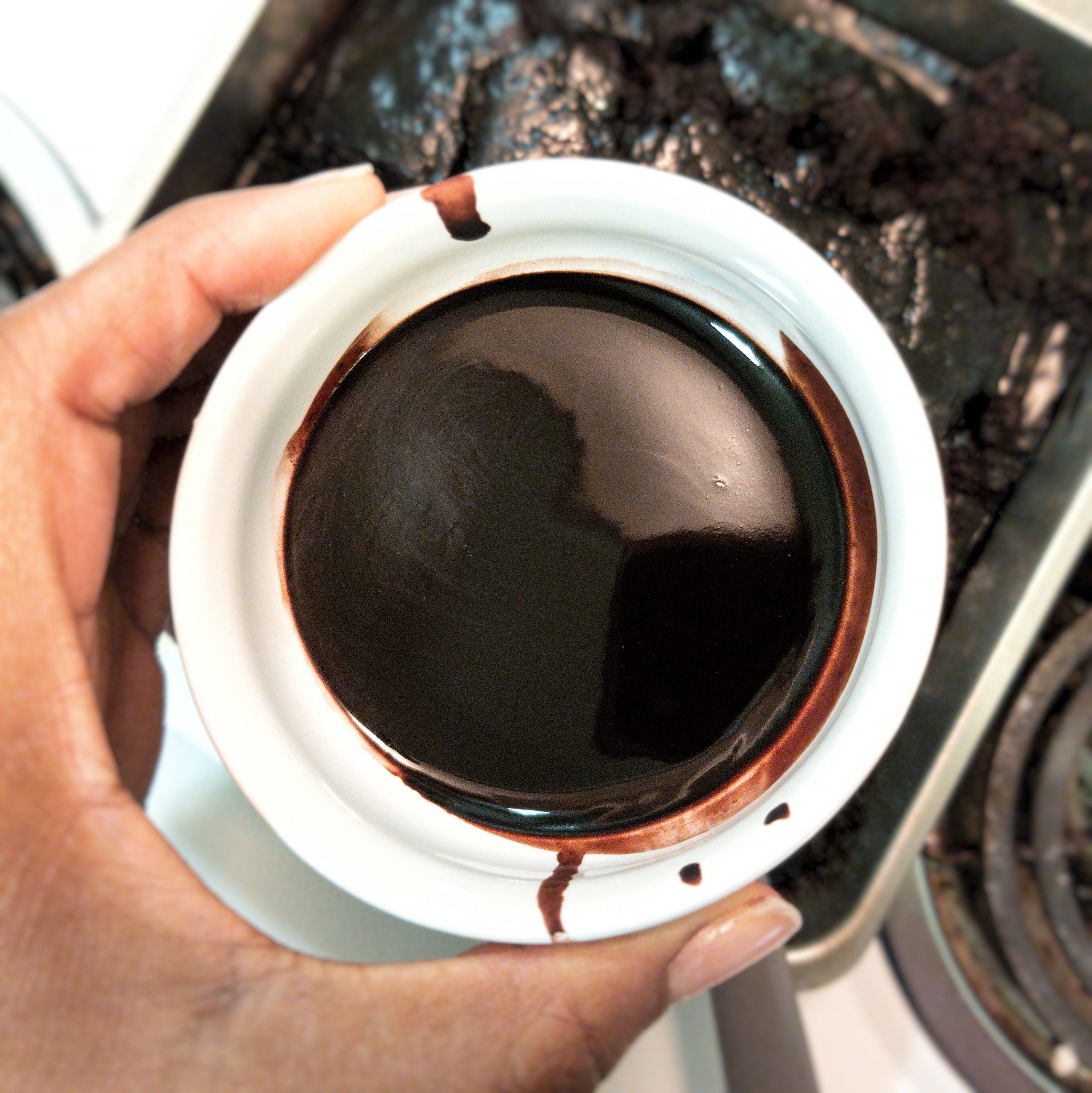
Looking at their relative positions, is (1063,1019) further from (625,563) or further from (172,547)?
(172,547)

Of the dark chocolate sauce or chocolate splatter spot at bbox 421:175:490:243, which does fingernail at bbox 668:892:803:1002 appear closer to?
the dark chocolate sauce

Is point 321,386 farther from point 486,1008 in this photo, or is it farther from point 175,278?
point 486,1008

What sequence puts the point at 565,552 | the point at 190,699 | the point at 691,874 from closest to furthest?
1. the point at 691,874
2. the point at 565,552
3. the point at 190,699

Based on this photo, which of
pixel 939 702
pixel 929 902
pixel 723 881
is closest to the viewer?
pixel 723 881

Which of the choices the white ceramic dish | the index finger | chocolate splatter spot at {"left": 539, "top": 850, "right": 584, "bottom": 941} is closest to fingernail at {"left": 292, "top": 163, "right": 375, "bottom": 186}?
the index finger

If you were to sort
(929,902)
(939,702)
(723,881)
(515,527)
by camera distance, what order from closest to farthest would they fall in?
(723,881) → (515,527) → (939,702) → (929,902)

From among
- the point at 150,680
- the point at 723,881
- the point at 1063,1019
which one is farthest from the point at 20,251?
the point at 1063,1019

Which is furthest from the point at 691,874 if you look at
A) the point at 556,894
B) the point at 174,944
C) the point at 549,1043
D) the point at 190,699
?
the point at 190,699
